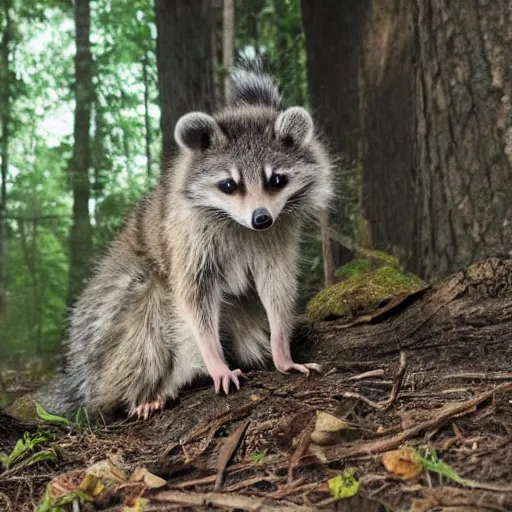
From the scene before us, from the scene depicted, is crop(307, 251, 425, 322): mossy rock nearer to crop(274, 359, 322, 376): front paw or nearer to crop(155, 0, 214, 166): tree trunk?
crop(274, 359, 322, 376): front paw

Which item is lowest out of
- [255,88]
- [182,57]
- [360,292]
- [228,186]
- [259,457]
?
[259,457]

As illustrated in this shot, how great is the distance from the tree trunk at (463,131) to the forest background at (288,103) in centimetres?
1

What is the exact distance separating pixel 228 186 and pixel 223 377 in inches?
44.0

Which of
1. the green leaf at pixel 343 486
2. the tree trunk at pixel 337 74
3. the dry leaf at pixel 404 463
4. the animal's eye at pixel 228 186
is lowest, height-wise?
the green leaf at pixel 343 486

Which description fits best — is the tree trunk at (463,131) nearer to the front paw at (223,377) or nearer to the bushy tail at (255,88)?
the bushy tail at (255,88)

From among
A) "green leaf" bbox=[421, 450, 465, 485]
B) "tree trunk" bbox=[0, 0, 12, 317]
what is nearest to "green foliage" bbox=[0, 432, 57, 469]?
"green leaf" bbox=[421, 450, 465, 485]

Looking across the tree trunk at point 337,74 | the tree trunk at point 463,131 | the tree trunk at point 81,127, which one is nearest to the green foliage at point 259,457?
the tree trunk at point 463,131

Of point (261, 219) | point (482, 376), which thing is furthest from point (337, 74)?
point (482, 376)

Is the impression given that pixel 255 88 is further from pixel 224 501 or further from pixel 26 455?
pixel 224 501

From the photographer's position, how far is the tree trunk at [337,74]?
7527mm

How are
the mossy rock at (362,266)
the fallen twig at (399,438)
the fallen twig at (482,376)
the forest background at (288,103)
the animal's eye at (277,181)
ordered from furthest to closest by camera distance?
the mossy rock at (362,266) < the forest background at (288,103) < the animal's eye at (277,181) < the fallen twig at (482,376) < the fallen twig at (399,438)

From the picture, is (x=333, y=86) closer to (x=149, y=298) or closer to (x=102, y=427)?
(x=149, y=298)

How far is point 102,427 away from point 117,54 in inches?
314

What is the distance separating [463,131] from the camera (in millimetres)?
4762
